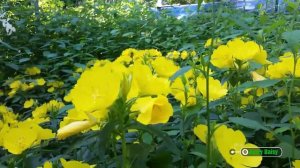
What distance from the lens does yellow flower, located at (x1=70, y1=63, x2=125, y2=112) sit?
1.74 feet

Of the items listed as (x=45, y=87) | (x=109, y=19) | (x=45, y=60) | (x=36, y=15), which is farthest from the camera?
(x=109, y=19)

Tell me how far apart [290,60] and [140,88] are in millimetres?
371

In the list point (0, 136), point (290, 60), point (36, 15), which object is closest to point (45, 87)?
point (36, 15)

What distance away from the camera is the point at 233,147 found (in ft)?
1.92

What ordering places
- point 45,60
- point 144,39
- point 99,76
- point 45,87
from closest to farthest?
point 99,76, point 45,87, point 45,60, point 144,39

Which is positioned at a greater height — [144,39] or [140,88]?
[140,88]

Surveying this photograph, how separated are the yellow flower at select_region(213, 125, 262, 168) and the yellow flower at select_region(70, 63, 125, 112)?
0.59 ft

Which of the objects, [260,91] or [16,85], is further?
[16,85]

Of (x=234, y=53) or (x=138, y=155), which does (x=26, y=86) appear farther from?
(x=138, y=155)

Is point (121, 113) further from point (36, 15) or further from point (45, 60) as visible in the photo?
point (36, 15)

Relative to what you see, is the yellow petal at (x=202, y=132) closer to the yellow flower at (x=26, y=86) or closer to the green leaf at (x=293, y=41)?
the green leaf at (x=293, y=41)

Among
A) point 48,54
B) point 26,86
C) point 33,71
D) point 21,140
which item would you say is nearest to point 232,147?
point 21,140

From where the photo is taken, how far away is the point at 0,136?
2.75 ft

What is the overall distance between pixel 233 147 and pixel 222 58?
0.28 meters
